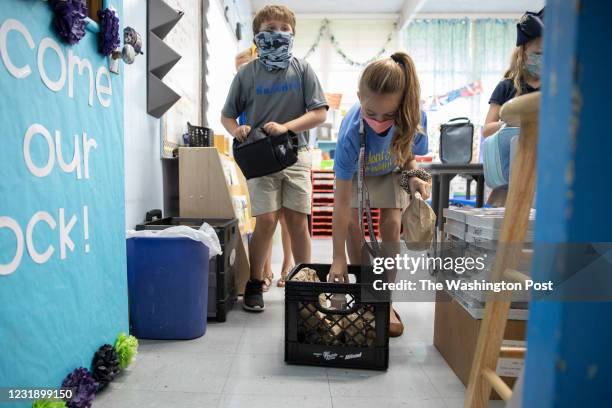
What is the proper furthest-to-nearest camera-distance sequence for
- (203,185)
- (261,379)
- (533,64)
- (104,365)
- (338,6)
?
1. (338,6)
2. (203,185)
3. (533,64)
4. (261,379)
5. (104,365)

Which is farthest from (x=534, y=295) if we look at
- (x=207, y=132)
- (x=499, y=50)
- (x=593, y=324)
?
(x=499, y=50)

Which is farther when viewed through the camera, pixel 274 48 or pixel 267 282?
pixel 267 282

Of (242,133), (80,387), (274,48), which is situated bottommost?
(80,387)

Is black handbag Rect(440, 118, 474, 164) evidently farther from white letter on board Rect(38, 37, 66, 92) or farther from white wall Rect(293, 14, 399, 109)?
white wall Rect(293, 14, 399, 109)

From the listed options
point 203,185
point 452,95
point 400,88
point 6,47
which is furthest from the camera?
point 452,95

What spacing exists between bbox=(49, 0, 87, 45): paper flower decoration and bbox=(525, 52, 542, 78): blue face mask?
4.36 ft

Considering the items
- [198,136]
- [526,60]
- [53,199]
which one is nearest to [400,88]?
[526,60]

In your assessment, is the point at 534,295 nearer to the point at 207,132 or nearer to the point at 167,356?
the point at 167,356

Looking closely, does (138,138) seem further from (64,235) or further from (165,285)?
(64,235)

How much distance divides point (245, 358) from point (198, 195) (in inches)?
34.4

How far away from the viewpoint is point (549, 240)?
0.39 metres

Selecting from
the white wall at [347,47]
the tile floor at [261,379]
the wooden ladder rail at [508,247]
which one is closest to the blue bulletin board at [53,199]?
the tile floor at [261,379]

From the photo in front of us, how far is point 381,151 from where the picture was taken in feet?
4.90

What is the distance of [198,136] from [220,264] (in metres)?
0.81
